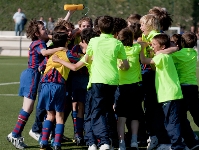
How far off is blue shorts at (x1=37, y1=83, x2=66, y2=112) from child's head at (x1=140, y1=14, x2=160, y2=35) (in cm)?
139

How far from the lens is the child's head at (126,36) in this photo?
26.3 ft

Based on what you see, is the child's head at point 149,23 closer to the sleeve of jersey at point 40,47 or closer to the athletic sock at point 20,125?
the sleeve of jersey at point 40,47

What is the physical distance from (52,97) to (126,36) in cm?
129

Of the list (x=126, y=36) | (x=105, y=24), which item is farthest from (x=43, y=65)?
(x=126, y=36)

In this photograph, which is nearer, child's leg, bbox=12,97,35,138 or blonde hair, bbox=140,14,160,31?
blonde hair, bbox=140,14,160,31

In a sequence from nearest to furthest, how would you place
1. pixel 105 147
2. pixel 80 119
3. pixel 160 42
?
pixel 105 147 < pixel 160 42 < pixel 80 119

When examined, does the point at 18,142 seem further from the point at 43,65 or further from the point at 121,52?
the point at 121,52

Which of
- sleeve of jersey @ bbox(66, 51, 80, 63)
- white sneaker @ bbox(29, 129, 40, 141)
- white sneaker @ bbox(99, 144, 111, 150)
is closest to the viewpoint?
white sneaker @ bbox(99, 144, 111, 150)

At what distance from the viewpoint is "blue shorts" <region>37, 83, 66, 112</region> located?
7961 mm

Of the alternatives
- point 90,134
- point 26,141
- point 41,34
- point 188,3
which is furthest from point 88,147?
point 188,3

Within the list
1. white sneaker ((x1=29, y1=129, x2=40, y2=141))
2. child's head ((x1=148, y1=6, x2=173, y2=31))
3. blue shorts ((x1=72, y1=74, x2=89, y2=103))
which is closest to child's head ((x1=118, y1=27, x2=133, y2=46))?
child's head ((x1=148, y1=6, x2=173, y2=31))

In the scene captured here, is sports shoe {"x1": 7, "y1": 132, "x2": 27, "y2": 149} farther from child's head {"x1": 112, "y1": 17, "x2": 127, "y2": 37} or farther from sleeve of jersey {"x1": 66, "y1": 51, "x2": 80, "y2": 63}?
child's head {"x1": 112, "y1": 17, "x2": 127, "y2": 37}

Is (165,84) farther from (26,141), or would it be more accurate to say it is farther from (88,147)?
(26,141)

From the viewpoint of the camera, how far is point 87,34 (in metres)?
8.36
